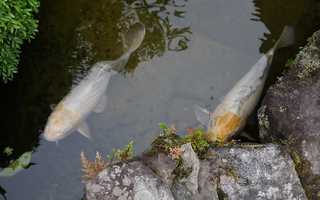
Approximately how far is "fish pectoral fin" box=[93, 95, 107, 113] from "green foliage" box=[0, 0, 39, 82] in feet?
4.50

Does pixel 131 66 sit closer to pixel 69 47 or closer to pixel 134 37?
pixel 134 37

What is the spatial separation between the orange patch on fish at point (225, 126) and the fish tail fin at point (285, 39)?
1.35 metres

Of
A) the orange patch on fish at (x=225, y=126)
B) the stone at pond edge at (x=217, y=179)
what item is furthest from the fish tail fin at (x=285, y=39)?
the stone at pond edge at (x=217, y=179)

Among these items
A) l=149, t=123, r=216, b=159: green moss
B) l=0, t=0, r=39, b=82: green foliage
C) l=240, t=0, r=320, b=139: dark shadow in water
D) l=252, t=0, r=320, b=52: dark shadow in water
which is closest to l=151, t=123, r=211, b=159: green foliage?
l=149, t=123, r=216, b=159: green moss

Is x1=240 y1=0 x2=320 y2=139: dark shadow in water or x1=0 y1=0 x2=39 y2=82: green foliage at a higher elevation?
x1=0 y1=0 x2=39 y2=82: green foliage

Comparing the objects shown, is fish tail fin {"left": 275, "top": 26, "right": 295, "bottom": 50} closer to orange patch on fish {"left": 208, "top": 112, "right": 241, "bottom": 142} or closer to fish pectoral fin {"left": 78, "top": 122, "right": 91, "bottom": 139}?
orange patch on fish {"left": 208, "top": 112, "right": 241, "bottom": 142}

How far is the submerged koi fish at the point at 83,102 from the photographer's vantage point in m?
6.63

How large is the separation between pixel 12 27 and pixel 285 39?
3838 mm

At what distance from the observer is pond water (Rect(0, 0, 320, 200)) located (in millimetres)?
7020

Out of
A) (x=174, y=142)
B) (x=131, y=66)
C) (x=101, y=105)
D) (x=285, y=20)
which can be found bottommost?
(x=101, y=105)

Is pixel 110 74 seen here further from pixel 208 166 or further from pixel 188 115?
pixel 208 166

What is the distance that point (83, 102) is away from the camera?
6.76m

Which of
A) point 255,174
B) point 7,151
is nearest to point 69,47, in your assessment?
point 7,151

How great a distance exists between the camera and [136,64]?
7477 mm
